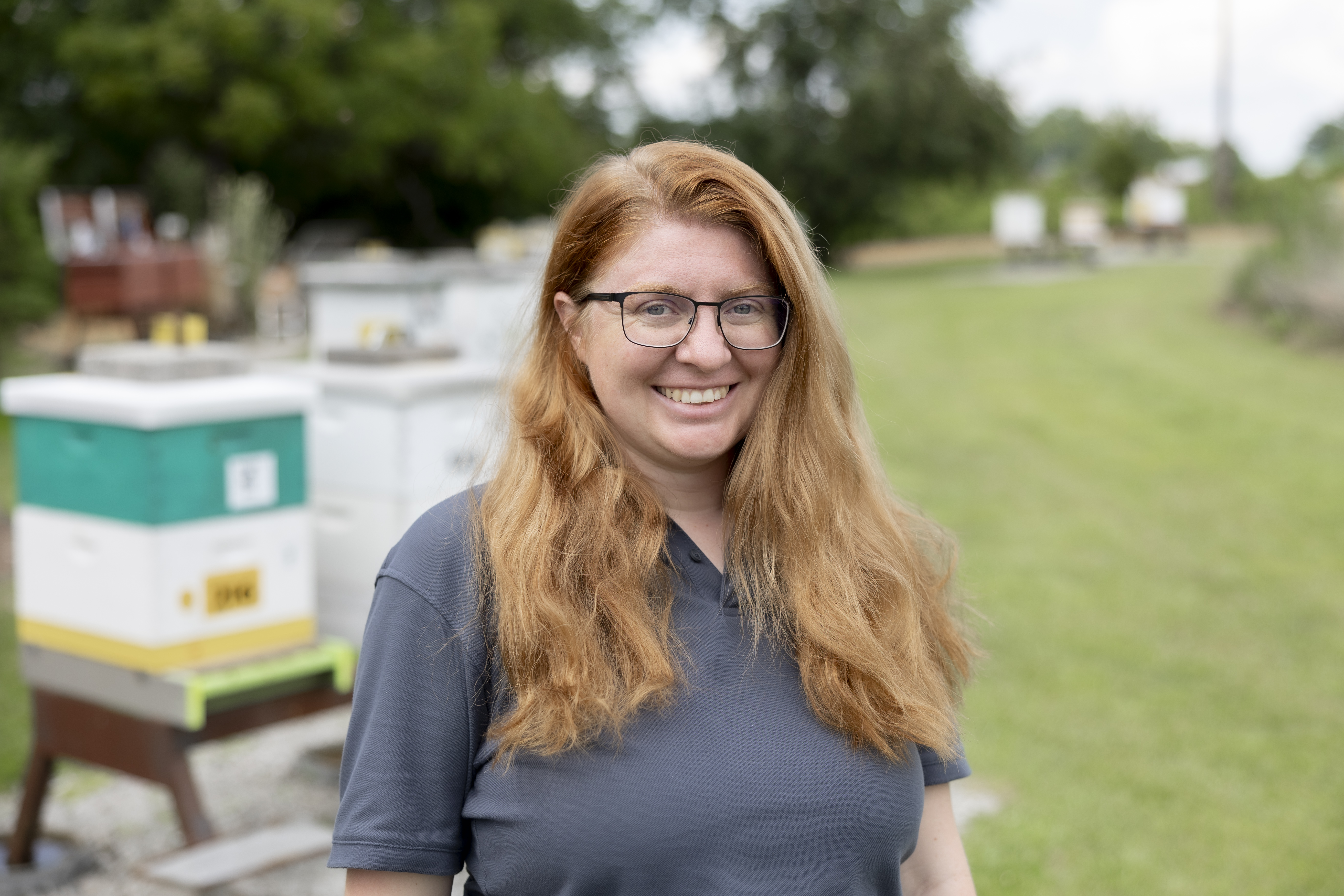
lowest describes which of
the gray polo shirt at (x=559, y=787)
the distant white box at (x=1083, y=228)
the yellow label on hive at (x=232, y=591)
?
the yellow label on hive at (x=232, y=591)

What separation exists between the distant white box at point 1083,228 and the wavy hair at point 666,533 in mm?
25307

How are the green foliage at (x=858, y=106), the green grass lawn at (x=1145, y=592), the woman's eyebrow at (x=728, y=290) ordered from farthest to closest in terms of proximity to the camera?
the green foliage at (x=858, y=106), the green grass lawn at (x=1145, y=592), the woman's eyebrow at (x=728, y=290)

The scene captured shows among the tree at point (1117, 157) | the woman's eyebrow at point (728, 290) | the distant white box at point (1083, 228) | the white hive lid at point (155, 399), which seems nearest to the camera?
the woman's eyebrow at point (728, 290)

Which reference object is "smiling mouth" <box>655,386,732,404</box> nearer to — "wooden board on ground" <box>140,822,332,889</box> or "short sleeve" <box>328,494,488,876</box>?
"short sleeve" <box>328,494,488,876</box>

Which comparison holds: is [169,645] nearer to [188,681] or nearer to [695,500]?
[188,681]

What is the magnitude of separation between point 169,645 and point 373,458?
80 centimetres

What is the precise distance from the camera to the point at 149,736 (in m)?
3.69

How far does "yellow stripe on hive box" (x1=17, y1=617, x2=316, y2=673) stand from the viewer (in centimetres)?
357

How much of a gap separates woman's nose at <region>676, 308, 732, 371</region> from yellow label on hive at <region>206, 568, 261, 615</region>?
2210 mm

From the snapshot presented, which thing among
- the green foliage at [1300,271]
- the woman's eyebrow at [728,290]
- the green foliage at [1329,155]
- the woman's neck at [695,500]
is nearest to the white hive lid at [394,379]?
the woman's neck at [695,500]

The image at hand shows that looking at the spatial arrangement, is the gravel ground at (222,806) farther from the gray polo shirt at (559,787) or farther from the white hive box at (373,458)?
the gray polo shirt at (559,787)

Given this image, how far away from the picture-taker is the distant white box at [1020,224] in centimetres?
2648

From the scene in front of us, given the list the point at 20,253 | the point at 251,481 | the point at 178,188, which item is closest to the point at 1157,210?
the point at 178,188

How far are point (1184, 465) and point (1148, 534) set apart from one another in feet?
5.45
